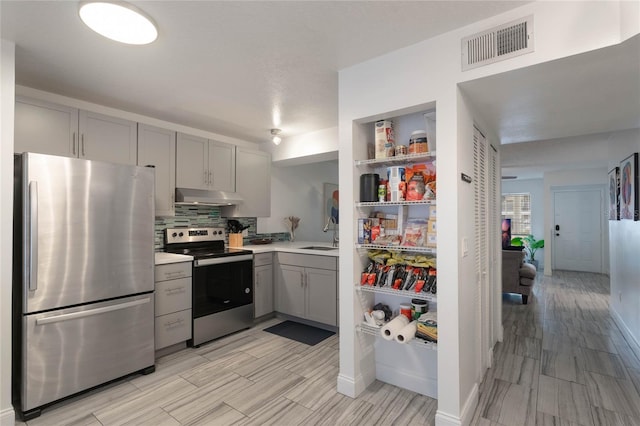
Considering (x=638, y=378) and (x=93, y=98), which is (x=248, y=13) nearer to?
(x=93, y=98)

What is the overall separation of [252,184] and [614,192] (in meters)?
4.30

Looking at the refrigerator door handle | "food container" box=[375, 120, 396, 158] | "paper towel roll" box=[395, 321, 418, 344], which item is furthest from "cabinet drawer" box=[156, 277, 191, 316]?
"food container" box=[375, 120, 396, 158]

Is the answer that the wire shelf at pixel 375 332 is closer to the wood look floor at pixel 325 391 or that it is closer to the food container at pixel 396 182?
the wood look floor at pixel 325 391

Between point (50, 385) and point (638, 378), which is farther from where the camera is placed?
point (638, 378)

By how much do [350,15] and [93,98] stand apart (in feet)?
8.04

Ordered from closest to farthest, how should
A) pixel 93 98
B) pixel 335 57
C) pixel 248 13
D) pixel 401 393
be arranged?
pixel 248 13 < pixel 335 57 < pixel 401 393 < pixel 93 98

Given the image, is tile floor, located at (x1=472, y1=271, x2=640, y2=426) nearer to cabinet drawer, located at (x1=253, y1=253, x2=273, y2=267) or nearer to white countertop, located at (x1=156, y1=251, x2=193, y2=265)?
cabinet drawer, located at (x1=253, y1=253, x2=273, y2=267)

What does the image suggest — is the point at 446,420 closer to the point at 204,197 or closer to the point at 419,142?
the point at 419,142

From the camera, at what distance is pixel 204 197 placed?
345 cm

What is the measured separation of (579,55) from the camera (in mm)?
1530

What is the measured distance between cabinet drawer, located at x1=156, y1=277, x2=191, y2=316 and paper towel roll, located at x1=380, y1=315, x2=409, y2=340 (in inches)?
75.3

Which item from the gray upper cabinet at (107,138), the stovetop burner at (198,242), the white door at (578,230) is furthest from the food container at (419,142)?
the white door at (578,230)

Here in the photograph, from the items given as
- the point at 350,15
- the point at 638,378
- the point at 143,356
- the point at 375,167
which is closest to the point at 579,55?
the point at 350,15

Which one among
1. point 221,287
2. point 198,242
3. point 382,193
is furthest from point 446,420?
point 198,242
